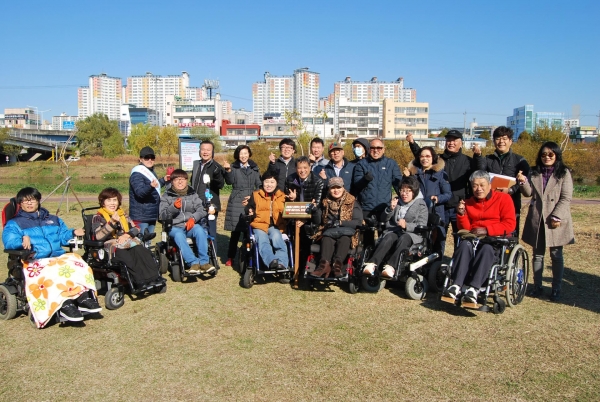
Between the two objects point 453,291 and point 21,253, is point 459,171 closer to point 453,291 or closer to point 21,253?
point 453,291

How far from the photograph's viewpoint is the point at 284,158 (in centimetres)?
698

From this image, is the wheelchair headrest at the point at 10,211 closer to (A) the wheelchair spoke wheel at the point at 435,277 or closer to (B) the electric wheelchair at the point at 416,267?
(B) the electric wheelchair at the point at 416,267

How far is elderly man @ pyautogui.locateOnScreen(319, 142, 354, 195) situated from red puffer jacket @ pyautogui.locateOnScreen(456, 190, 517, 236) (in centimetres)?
165

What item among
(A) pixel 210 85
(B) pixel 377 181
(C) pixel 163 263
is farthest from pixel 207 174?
(A) pixel 210 85

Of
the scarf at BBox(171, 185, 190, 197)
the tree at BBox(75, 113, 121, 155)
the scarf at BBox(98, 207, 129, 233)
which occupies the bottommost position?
the scarf at BBox(98, 207, 129, 233)

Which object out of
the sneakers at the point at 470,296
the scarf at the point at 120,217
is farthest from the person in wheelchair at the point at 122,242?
the sneakers at the point at 470,296

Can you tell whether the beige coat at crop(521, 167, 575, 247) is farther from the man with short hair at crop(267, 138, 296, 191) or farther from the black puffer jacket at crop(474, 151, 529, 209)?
the man with short hair at crop(267, 138, 296, 191)

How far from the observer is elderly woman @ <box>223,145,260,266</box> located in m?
7.01

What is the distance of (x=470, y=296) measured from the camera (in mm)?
4715

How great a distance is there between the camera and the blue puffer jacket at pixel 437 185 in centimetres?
595

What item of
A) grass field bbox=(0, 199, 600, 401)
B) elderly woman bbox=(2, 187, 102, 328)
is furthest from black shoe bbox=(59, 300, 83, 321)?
grass field bbox=(0, 199, 600, 401)

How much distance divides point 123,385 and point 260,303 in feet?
6.97

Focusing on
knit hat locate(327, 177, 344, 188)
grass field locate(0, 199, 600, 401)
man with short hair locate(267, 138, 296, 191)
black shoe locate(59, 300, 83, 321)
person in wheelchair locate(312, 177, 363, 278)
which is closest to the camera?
grass field locate(0, 199, 600, 401)

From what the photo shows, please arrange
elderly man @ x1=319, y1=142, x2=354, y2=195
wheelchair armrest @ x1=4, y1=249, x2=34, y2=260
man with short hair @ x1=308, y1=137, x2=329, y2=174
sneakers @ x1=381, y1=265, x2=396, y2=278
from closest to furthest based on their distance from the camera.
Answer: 1. wheelchair armrest @ x1=4, y1=249, x2=34, y2=260
2. sneakers @ x1=381, y1=265, x2=396, y2=278
3. elderly man @ x1=319, y1=142, x2=354, y2=195
4. man with short hair @ x1=308, y1=137, x2=329, y2=174
